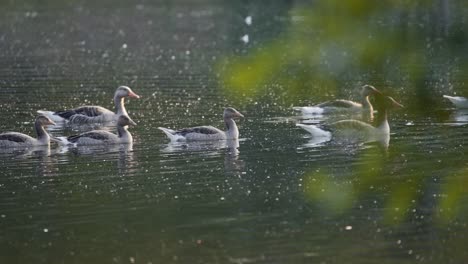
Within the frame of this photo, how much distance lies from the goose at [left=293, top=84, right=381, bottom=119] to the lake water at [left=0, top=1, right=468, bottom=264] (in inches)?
14.7

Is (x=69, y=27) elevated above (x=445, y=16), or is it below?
below

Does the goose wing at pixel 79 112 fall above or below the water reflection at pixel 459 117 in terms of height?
below

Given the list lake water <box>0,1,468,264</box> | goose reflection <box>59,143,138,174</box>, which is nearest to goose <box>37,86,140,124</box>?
lake water <box>0,1,468,264</box>

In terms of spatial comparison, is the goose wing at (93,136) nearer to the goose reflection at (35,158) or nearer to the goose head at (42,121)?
the goose reflection at (35,158)

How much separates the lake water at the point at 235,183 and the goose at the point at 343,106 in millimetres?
373

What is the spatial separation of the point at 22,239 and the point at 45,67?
25857 millimetres

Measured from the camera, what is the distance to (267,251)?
11047mm

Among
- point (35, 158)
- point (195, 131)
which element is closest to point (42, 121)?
point (35, 158)

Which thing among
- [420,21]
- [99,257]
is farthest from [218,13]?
[420,21]

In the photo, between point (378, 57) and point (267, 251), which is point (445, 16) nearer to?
point (378, 57)

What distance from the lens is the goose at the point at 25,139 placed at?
20.7 m

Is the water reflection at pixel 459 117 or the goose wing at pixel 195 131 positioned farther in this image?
the water reflection at pixel 459 117

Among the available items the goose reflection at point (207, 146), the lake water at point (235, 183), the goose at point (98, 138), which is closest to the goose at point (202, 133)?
the goose reflection at point (207, 146)

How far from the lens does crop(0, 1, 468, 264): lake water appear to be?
10.8 m
